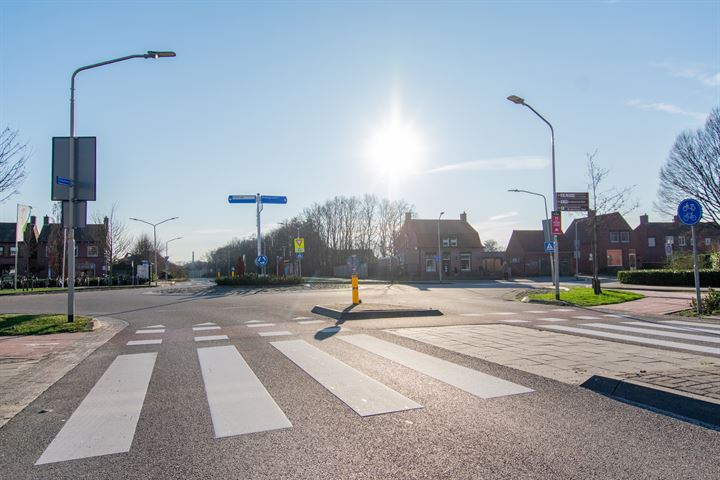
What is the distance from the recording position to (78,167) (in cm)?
1333

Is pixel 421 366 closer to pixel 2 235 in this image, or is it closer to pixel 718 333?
pixel 718 333

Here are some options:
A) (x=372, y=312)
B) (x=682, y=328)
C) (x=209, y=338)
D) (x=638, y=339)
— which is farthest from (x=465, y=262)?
(x=209, y=338)

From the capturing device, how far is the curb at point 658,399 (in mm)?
4512

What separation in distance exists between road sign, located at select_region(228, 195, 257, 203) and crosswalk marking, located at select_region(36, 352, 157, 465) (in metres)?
28.5

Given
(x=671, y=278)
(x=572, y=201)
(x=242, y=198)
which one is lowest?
(x=671, y=278)

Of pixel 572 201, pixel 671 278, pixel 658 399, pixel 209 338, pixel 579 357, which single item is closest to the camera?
pixel 658 399

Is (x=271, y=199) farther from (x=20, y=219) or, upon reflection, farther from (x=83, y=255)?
(x=83, y=255)

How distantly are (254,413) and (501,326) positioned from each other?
7.99 metres

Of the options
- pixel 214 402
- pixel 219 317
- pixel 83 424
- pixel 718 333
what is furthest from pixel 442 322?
pixel 83 424

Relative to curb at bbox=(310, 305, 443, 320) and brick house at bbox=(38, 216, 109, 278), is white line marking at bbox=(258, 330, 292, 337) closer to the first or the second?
curb at bbox=(310, 305, 443, 320)

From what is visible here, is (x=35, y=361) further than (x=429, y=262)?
No

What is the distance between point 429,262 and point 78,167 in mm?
52674

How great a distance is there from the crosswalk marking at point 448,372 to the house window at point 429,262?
5427 cm

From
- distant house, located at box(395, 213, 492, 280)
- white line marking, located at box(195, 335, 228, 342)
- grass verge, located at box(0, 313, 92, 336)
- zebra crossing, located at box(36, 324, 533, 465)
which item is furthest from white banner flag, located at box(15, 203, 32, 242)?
distant house, located at box(395, 213, 492, 280)
